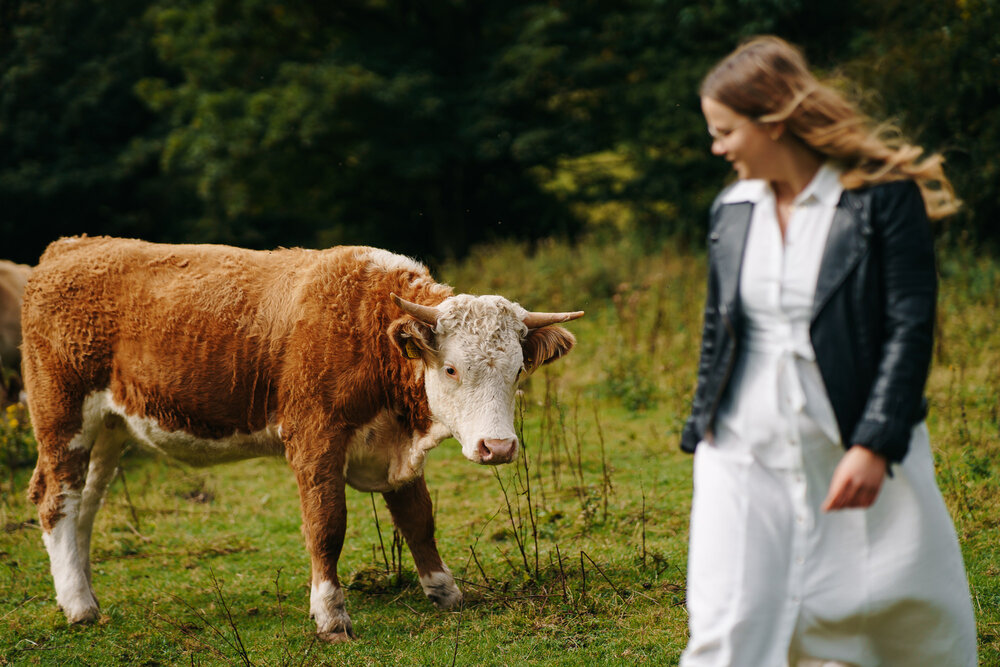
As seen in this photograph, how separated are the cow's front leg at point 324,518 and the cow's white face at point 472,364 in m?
0.62

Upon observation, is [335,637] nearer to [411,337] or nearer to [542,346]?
[411,337]

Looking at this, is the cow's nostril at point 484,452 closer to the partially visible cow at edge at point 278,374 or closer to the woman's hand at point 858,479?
the partially visible cow at edge at point 278,374

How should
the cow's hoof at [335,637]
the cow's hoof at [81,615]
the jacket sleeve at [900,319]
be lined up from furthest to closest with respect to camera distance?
the cow's hoof at [81,615] → the cow's hoof at [335,637] → the jacket sleeve at [900,319]

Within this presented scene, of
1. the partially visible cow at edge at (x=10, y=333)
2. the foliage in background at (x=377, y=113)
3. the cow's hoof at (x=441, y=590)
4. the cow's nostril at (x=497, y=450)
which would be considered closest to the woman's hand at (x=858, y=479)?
the cow's nostril at (x=497, y=450)

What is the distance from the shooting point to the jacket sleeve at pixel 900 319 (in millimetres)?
2459

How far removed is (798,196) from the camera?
271cm

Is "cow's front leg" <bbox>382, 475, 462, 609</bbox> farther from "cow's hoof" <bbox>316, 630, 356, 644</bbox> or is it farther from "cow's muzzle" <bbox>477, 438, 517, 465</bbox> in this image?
"cow's muzzle" <bbox>477, 438, 517, 465</bbox>

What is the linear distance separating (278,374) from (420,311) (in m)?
0.91

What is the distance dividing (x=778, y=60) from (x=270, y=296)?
3460 millimetres

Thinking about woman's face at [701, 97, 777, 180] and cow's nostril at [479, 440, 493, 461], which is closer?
woman's face at [701, 97, 777, 180]

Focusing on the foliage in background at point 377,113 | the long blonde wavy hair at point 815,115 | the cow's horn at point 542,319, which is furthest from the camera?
the foliage in background at point 377,113

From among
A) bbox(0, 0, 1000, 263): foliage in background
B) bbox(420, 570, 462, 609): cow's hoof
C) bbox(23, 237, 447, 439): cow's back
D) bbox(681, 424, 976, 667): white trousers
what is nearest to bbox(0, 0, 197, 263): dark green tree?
bbox(0, 0, 1000, 263): foliage in background

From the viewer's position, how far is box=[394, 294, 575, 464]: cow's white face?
4.86 meters

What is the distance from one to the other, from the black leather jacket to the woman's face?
0.76 ft
